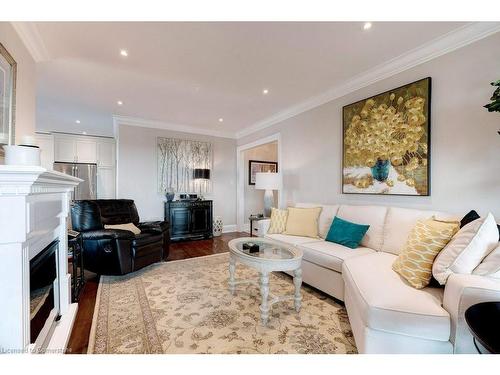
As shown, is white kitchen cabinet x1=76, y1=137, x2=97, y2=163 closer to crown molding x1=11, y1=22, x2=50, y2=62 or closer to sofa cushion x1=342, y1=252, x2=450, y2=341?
crown molding x1=11, y1=22, x2=50, y2=62

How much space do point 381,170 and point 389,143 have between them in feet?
1.03

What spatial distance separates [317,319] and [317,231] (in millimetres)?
1225

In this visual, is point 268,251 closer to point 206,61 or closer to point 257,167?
point 206,61

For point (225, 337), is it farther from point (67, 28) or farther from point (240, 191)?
point (240, 191)

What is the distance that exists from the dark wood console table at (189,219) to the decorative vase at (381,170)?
132 inches

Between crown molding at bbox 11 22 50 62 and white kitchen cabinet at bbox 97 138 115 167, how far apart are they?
376cm

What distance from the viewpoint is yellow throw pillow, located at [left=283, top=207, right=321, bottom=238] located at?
114 inches

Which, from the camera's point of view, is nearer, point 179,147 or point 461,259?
point 461,259

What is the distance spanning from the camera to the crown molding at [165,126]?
14.3 ft

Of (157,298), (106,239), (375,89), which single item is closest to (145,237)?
(106,239)

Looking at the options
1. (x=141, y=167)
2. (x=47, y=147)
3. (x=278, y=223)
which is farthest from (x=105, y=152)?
(x=278, y=223)

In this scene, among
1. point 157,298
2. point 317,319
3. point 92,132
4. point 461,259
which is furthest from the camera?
point 92,132

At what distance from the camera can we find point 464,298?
3.80 feet

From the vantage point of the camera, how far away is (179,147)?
16.2 feet
